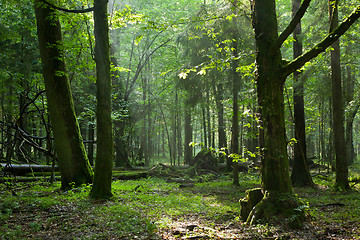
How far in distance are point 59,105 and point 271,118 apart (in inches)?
263

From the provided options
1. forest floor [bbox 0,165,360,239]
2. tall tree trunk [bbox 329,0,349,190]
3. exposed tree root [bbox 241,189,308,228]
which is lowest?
forest floor [bbox 0,165,360,239]

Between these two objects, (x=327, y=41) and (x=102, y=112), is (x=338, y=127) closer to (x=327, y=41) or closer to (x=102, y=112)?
(x=327, y=41)

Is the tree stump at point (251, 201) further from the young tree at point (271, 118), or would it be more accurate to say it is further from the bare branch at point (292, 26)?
the bare branch at point (292, 26)

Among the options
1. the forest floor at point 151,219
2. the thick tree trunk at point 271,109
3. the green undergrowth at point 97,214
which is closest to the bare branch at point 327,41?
the thick tree trunk at point 271,109

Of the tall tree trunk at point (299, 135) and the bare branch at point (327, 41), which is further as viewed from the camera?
the tall tree trunk at point (299, 135)

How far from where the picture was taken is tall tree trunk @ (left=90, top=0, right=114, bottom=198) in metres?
6.90

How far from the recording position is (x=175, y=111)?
21.6 metres

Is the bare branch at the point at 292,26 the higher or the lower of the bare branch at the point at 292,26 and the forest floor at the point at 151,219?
the higher

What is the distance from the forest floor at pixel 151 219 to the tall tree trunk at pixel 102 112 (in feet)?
1.73

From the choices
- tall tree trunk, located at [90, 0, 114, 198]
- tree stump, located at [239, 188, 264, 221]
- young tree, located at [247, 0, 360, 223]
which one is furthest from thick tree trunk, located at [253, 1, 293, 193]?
tall tree trunk, located at [90, 0, 114, 198]

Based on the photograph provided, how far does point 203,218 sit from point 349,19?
4.64 meters

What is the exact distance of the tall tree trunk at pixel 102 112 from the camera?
6.90 metres

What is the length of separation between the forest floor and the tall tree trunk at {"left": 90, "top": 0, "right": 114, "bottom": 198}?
1.73 feet

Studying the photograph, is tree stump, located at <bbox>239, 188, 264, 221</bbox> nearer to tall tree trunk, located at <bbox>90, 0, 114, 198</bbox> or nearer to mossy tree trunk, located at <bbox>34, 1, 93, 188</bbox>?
tall tree trunk, located at <bbox>90, 0, 114, 198</bbox>
